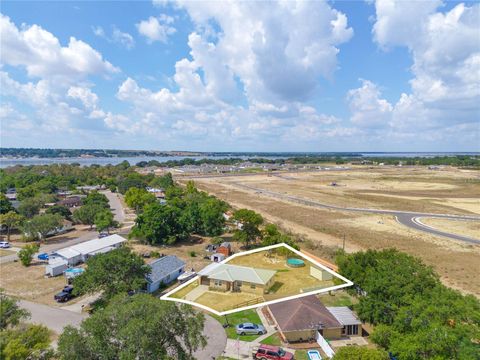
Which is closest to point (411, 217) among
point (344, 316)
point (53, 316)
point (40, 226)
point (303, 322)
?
point (344, 316)

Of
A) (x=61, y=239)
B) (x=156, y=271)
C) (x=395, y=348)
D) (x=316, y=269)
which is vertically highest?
(x=316, y=269)

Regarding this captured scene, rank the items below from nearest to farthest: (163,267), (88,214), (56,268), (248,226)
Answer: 1. (163,267)
2. (56,268)
3. (248,226)
4. (88,214)

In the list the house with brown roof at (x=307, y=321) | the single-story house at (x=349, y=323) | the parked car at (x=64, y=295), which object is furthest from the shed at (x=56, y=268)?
the single-story house at (x=349, y=323)

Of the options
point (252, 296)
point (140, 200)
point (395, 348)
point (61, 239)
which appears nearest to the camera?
point (252, 296)

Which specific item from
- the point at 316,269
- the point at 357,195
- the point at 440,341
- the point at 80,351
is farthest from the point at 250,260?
the point at 357,195

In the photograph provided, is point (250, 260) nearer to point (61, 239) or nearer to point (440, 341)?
point (440, 341)

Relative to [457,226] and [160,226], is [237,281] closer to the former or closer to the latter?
[160,226]

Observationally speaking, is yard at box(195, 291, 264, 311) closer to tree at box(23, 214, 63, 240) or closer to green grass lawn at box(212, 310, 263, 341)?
green grass lawn at box(212, 310, 263, 341)
